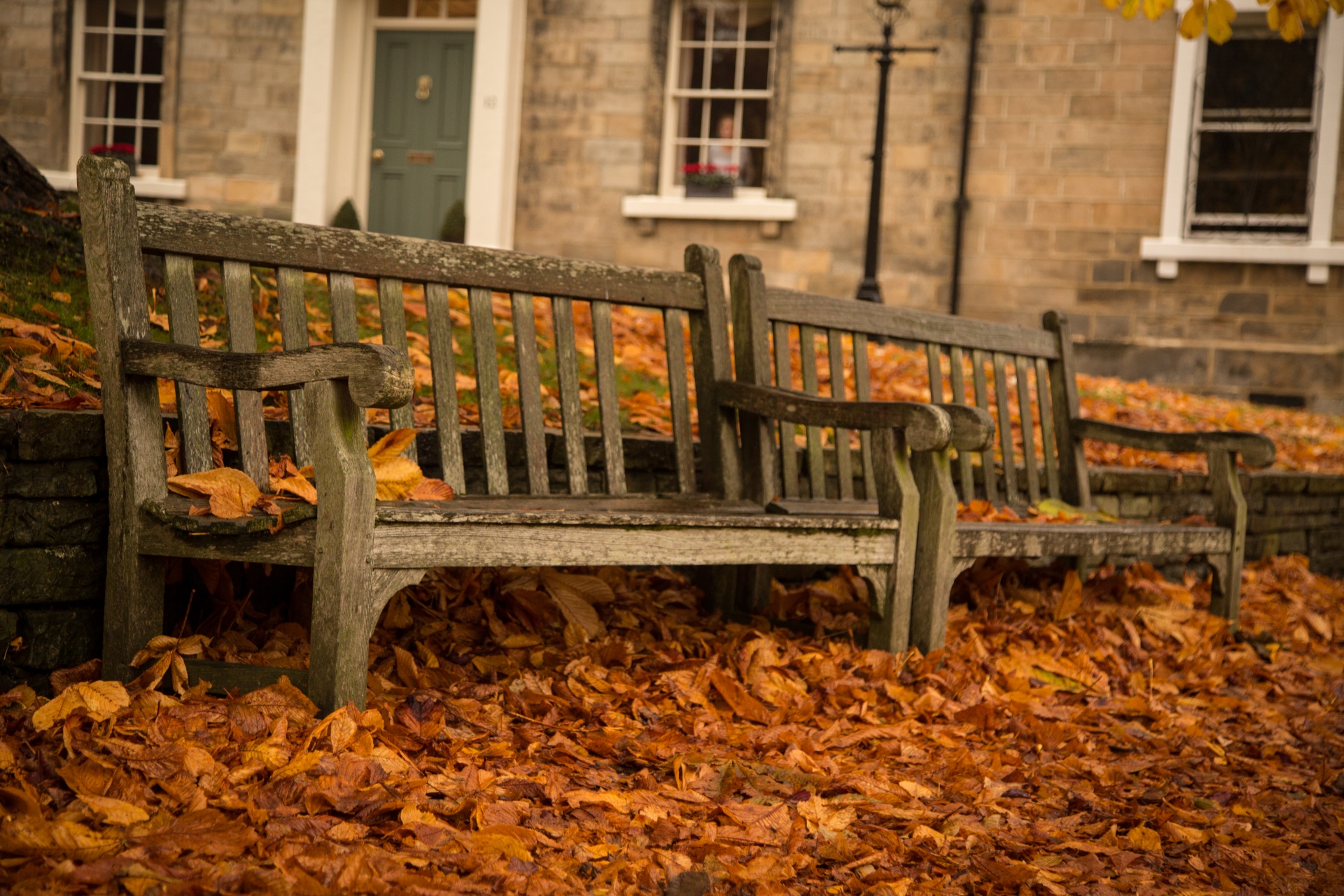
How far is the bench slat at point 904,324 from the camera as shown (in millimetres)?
3562

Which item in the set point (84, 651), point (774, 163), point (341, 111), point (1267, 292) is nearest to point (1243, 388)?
point (1267, 292)

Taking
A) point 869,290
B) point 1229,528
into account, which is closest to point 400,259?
point 1229,528

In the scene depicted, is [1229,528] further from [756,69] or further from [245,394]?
[756,69]

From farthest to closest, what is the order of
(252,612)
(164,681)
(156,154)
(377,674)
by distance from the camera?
(156,154) → (252,612) → (377,674) → (164,681)

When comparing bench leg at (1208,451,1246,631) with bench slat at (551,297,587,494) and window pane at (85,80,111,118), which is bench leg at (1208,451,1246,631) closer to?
bench slat at (551,297,587,494)

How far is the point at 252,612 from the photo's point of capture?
273cm

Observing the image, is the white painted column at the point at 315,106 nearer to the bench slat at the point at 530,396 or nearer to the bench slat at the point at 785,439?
the bench slat at the point at 785,439

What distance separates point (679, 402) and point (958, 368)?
1266 mm

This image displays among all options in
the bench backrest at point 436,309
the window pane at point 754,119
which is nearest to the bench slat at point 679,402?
the bench backrest at point 436,309

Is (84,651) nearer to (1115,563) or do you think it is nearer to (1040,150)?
(1115,563)

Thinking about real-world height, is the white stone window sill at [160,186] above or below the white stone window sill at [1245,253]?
above

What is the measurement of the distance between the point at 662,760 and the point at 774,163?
A: 8.26 m

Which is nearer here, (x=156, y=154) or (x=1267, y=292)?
(x=1267, y=292)

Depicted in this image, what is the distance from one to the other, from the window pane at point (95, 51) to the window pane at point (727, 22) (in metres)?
5.67
